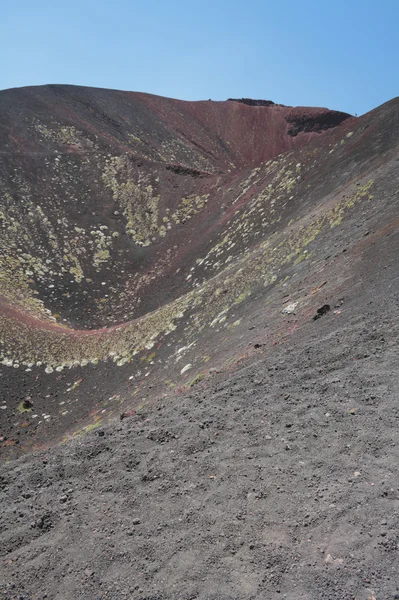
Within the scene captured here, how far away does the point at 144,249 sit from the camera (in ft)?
118

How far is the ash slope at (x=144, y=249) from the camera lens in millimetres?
18047

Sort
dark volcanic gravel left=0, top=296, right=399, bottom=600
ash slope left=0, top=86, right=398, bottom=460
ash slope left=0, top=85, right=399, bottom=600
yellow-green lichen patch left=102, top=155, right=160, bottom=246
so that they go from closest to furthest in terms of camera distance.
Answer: dark volcanic gravel left=0, top=296, right=399, bottom=600
ash slope left=0, top=85, right=399, bottom=600
ash slope left=0, top=86, right=398, bottom=460
yellow-green lichen patch left=102, top=155, right=160, bottom=246

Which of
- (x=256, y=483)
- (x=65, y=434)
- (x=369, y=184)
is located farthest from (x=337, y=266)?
(x=65, y=434)

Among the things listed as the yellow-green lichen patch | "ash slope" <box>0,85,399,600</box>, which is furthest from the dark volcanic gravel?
the yellow-green lichen patch

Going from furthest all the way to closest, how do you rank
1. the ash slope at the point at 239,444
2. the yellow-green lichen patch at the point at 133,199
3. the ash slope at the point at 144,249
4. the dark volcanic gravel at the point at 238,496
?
the yellow-green lichen patch at the point at 133,199 → the ash slope at the point at 144,249 → the ash slope at the point at 239,444 → the dark volcanic gravel at the point at 238,496

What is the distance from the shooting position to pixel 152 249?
35.5m

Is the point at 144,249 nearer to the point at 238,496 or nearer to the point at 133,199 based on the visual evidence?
the point at 133,199

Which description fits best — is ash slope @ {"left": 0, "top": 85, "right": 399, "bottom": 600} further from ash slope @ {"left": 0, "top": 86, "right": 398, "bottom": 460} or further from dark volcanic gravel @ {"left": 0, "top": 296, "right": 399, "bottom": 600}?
ash slope @ {"left": 0, "top": 86, "right": 398, "bottom": 460}

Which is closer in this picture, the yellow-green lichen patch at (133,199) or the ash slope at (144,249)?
the ash slope at (144,249)

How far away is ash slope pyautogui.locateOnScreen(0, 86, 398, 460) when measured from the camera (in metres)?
18.0

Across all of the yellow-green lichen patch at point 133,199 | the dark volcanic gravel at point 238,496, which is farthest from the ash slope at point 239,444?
the yellow-green lichen patch at point 133,199

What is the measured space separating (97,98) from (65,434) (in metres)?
52.4

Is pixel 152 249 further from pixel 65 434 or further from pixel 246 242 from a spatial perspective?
pixel 65 434

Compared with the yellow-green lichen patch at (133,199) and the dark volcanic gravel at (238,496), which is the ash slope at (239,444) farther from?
the yellow-green lichen patch at (133,199)
